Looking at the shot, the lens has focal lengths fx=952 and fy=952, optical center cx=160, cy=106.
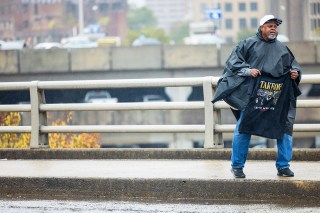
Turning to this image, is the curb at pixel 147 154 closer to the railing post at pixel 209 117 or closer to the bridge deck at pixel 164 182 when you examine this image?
the railing post at pixel 209 117

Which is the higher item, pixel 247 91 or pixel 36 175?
pixel 247 91

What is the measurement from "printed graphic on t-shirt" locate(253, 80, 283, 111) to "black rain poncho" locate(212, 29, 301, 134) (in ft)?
0.33

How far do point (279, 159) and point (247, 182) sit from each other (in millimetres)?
533

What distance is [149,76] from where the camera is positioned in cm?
4212

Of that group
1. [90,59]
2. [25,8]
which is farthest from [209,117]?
[25,8]

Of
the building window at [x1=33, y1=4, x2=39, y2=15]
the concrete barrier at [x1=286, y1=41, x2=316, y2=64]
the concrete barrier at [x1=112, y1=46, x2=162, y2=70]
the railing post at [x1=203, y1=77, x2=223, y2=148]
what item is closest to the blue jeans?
the railing post at [x1=203, y1=77, x2=223, y2=148]

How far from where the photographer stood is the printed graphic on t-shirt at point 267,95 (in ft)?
30.7

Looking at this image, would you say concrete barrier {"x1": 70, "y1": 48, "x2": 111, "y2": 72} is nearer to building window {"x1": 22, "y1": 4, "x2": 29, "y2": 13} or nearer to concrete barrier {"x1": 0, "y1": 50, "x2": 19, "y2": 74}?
concrete barrier {"x1": 0, "y1": 50, "x2": 19, "y2": 74}

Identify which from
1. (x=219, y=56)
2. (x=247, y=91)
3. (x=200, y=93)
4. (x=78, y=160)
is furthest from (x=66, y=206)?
(x=200, y=93)

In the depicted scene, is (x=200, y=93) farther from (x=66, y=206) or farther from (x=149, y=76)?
(x=66, y=206)

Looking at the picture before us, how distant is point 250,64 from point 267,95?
0.37 m

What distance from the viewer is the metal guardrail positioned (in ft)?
37.8

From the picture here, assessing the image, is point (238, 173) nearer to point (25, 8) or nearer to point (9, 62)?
point (9, 62)

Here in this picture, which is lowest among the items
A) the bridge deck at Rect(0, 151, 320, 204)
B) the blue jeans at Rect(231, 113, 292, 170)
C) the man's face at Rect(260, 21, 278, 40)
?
the bridge deck at Rect(0, 151, 320, 204)
